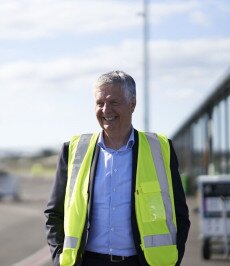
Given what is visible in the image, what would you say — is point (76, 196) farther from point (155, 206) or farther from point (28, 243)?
point (28, 243)

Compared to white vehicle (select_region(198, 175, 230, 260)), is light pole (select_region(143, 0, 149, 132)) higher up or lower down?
higher up

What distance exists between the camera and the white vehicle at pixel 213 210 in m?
13.6

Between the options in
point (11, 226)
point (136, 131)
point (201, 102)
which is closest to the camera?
point (136, 131)

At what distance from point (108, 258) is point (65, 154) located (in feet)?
1.95

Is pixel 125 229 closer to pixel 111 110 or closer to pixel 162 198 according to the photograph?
pixel 162 198

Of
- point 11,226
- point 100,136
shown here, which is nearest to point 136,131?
point 100,136

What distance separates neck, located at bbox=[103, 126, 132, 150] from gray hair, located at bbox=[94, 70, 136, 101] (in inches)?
7.6

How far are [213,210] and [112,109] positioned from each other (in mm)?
9444

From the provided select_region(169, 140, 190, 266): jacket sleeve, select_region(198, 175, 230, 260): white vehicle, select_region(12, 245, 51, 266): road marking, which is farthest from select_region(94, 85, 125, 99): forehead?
select_region(198, 175, 230, 260): white vehicle

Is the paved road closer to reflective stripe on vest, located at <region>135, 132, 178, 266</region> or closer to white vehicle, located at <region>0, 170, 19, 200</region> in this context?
reflective stripe on vest, located at <region>135, 132, 178, 266</region>

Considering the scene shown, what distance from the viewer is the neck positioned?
4.63 metres

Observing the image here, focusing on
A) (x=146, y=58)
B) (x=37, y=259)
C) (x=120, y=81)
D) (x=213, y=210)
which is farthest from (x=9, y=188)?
(x=120, y=81)

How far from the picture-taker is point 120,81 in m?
4.54

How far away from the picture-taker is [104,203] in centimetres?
446
